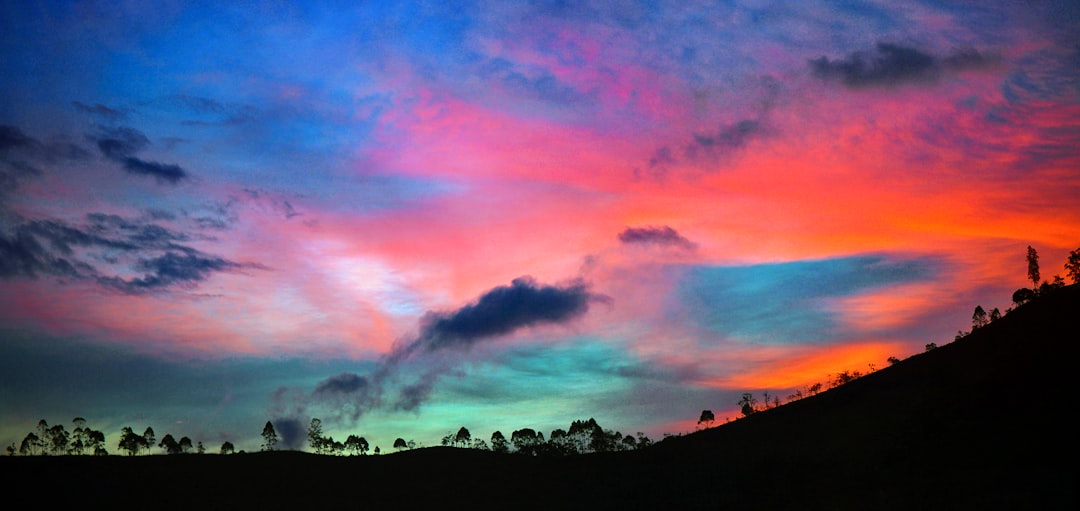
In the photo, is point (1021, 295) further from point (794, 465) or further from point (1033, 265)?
point (794, 465)

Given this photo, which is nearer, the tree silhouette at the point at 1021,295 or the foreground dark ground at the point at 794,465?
the foreground dark ground at the point at 794,465

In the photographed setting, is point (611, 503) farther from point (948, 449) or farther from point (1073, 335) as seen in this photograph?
point (1073, 335)

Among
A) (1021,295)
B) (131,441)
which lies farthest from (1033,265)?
(131,441)

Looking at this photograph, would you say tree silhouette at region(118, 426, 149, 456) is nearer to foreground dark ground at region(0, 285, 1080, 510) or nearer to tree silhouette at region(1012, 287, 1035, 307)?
foreground dark ground at region(0, 285, 1080, 510)

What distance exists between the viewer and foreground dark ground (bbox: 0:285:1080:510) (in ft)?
240

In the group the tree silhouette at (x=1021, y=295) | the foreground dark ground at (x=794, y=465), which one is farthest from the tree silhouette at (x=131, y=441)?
the tree silhouette at (x=1021, y=295)

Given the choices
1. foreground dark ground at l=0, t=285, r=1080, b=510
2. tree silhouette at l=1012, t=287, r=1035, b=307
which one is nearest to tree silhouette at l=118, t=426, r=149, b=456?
foreground dark ground at l=0, t=285, r=1080, b=510

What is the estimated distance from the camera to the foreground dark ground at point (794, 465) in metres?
73.0

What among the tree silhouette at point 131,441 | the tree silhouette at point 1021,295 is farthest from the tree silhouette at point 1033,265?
the tree silhouette at point 131,441

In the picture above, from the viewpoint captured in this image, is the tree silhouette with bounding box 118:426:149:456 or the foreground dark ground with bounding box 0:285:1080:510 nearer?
the foreground dark ground with bounding box 0:285:1080:510

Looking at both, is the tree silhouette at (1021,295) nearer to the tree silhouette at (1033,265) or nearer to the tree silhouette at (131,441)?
the tree silhouette at (1033,265)

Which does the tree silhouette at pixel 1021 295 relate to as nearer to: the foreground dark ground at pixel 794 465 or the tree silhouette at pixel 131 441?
the foreground dark ground at pixel 794 465

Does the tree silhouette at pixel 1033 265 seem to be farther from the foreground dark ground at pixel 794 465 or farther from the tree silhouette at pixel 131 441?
the tree silhouette at pixel 131 441

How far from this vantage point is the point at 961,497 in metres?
61.4
